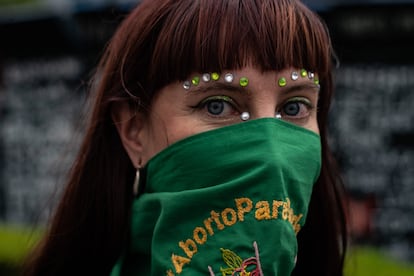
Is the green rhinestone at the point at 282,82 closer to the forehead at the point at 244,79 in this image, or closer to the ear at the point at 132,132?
the forehead at the point at 244,79

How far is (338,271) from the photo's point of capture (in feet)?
9.09

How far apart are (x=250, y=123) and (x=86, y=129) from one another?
0.73 m

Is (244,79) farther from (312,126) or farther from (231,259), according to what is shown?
(231,259)

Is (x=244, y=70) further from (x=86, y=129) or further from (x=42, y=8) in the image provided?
(x=42, y=8)

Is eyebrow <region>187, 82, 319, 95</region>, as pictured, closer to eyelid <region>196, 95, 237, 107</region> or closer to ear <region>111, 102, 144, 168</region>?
eyelid <region>196, 95, 237, 107</region>

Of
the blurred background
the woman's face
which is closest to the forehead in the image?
the woman's face

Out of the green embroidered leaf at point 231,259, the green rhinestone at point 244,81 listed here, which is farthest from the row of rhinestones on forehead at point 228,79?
the green embroidered leaf at point 231,259

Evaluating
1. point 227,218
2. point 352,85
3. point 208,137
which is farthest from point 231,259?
point 352,85

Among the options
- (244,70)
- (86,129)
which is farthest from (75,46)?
(244,70)

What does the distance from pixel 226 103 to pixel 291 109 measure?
0.71 feet

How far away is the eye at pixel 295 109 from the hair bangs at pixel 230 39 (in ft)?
0.36

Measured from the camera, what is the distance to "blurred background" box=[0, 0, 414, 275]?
6469 mm

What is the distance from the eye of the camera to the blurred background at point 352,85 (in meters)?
6.47

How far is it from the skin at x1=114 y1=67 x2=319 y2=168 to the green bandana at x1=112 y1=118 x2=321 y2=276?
0.04 meters
